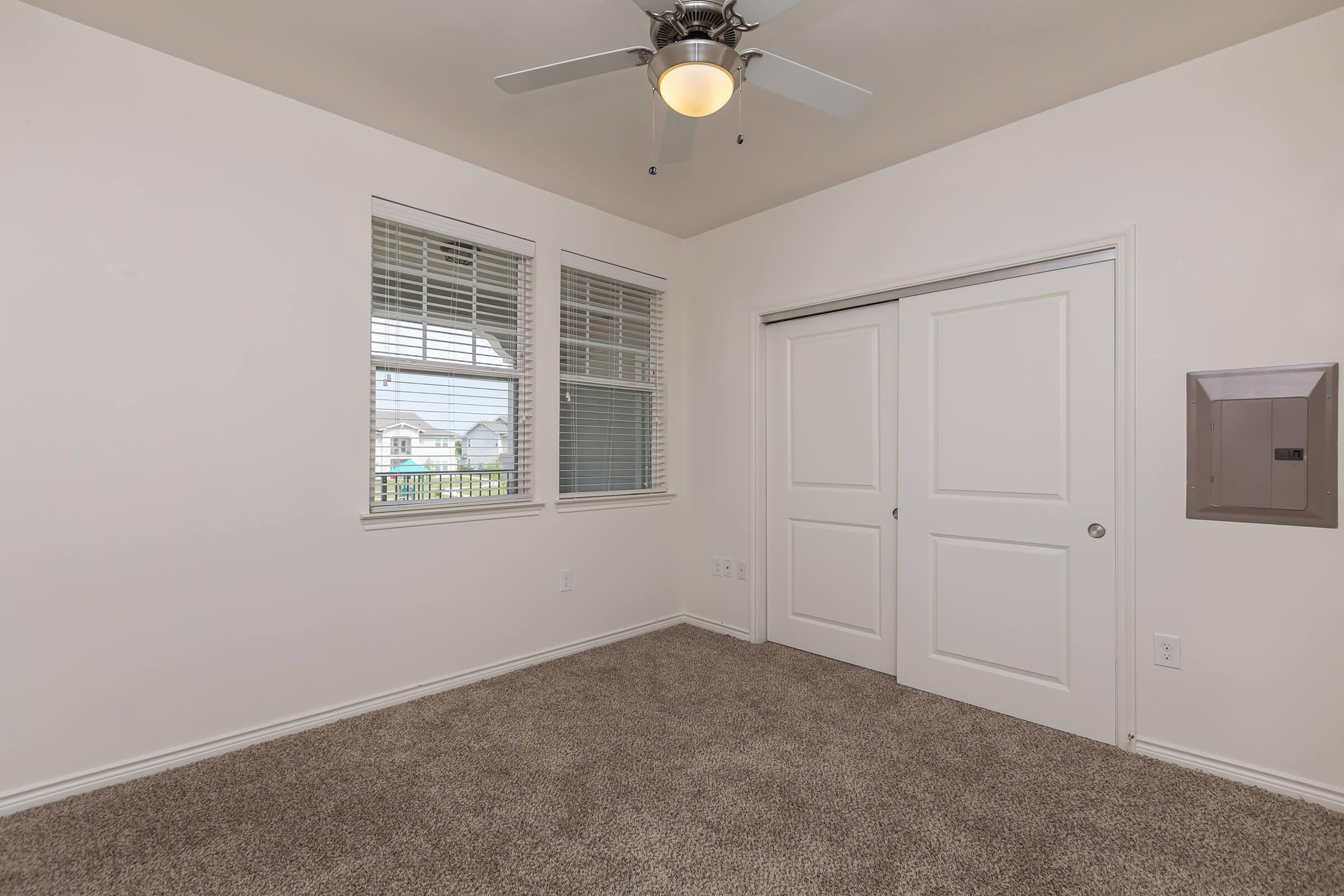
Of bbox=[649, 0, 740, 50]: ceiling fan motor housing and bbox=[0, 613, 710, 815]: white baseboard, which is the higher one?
bbox=[649, 0, 740, 50]: ceiling fan motor housing

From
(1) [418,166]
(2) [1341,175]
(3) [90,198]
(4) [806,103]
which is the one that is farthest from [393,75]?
(2) [1341,175]

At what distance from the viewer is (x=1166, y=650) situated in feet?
7.64

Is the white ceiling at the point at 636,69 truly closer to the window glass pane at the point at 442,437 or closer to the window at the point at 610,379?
the window at the point at 610,379

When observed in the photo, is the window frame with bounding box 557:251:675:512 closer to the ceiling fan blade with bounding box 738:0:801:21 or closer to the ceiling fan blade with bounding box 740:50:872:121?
the ceiling fan blade with bounding box 740:50:872:121

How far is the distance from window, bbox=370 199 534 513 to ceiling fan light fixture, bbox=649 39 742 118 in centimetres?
176

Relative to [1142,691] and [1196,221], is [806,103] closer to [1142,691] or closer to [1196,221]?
[1196,221]

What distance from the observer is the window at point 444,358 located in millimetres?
2867

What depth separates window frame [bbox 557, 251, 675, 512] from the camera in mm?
3574

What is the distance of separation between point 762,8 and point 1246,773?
115 inches

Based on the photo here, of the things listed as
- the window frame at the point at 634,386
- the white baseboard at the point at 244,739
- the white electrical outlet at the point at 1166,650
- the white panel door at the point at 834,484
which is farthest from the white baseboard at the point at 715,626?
the white electrical outlet at the point at 1166,650

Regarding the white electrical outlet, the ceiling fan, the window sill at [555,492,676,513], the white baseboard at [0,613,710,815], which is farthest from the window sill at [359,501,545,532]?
the white electrical outlet

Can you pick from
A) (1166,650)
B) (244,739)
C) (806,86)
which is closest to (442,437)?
(244,739)

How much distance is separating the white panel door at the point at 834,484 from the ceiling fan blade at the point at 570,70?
1981mm

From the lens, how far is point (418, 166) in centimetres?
293
